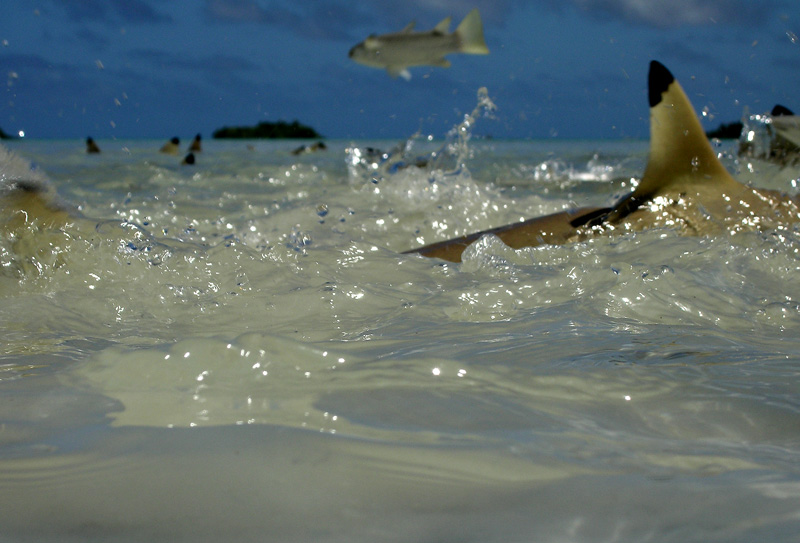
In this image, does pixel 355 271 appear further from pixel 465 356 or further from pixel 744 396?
pixel 744 396

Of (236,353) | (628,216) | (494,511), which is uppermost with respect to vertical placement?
(628,216)

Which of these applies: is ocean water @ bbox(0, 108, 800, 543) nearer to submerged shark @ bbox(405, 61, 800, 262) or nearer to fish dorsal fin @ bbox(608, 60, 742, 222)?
submerged shark @ bbox(405, 61, 800, 262)

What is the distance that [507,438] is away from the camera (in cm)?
113

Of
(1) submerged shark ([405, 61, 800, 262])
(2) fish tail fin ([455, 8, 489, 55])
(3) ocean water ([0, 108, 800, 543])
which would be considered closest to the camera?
(3) ocean water ([0, 108, 800, 543])

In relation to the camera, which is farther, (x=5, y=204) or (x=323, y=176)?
(x=323, y=176)

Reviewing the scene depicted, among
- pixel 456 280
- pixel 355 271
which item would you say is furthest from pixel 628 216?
pixel 355 271

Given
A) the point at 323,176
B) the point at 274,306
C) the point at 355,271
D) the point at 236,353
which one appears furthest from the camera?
the point at 323,176

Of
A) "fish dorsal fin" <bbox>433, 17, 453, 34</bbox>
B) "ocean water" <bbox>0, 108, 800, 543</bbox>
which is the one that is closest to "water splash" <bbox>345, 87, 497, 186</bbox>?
"fish dorsal fin" <bbox>433, 17, 453, 34</bbox>

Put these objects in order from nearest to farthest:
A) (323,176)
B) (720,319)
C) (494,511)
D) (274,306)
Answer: (494,511)
(720,319)
(274,306)
(323,176)

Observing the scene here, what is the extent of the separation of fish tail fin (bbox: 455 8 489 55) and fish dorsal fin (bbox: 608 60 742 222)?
2478 mm

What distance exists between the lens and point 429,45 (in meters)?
5.77

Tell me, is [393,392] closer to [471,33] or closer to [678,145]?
[678,145]

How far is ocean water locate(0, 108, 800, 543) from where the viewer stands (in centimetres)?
91

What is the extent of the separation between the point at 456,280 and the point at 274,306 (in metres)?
0.74
